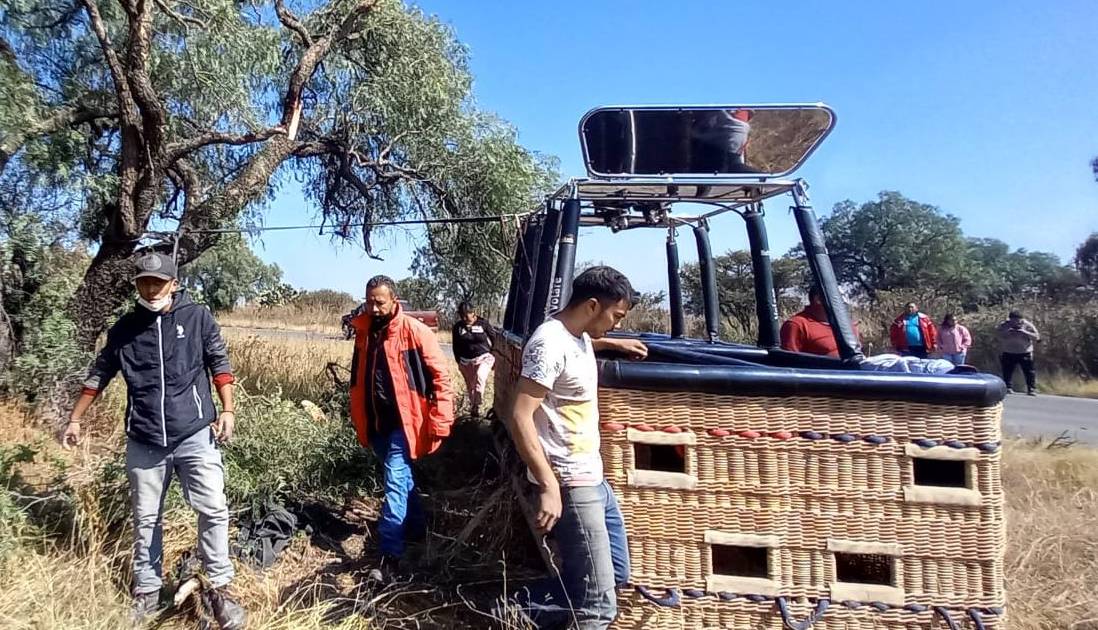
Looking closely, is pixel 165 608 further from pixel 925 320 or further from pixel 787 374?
pixel 925 320

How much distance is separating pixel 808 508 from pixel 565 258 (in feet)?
4.90

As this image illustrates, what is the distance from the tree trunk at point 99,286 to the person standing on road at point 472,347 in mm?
3338

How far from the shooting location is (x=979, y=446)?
269cm

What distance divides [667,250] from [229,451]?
3392 millimetres

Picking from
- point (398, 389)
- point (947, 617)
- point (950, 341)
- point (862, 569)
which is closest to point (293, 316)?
point (950, 341)

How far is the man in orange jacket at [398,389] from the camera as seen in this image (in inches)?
158

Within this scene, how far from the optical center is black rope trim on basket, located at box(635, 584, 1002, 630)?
8.84 ft

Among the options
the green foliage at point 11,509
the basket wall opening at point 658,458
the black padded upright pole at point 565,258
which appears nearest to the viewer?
the basket wall opening at point 658,458

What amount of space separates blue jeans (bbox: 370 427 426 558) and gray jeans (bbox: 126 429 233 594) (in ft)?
2.56

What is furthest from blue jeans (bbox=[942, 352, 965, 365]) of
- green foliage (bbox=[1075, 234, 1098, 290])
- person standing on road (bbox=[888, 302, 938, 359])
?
green foliage (bbox=[1075, 234, 1098, 290])

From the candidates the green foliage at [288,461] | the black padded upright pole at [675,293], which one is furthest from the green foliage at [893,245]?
the green foliage at [288,461]

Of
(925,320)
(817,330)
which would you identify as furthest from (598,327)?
(925,320)

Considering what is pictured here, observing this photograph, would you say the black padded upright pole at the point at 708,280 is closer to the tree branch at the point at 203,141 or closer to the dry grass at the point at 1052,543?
the dry grass at the point at 1052,543

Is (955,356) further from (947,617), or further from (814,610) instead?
(814,610)
